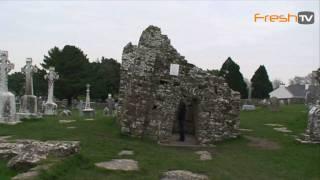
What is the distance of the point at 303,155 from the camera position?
16.4 m

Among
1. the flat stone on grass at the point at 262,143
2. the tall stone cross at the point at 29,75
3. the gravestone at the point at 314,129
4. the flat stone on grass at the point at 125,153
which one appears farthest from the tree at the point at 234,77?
the flat stone on grass at the point at 125,153

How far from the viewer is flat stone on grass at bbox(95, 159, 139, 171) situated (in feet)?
39.3

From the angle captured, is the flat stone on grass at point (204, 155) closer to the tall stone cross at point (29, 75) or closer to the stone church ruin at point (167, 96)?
the stone church ruin at point (167, 96)

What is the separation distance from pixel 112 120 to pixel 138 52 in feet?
17.2

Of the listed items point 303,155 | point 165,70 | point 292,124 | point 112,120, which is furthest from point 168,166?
point 292,124

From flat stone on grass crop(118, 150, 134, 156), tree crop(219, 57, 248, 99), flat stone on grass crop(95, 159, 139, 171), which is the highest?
tree crop(219, 57, 248, 99)

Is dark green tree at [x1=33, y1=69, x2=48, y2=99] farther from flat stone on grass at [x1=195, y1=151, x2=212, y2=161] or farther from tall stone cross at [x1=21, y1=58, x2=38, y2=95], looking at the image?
flat stone on grass at [x1=195, y1=151, x2=212, y2=161]

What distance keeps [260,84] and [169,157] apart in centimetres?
6121

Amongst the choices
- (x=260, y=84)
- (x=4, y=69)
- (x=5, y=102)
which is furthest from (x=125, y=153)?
(x=260, y=84)

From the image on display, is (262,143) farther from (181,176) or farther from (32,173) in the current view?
(32,173)

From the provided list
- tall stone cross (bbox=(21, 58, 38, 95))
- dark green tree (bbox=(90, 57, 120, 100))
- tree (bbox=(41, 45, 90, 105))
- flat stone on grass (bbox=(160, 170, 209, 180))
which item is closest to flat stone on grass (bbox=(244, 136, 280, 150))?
flat stone on grass (bbox=(160, 170, 209, 180))

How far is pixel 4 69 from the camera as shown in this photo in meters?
24.7

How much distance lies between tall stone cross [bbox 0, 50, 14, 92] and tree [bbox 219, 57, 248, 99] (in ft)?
142

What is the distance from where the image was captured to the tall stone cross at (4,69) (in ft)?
79.6
